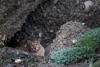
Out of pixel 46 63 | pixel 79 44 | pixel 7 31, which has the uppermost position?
pixel 7 31

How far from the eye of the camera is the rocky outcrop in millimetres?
6621

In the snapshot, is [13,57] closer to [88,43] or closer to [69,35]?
[69,35]

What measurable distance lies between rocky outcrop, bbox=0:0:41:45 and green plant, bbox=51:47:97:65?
200 cm

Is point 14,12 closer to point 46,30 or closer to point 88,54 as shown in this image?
point 46,30

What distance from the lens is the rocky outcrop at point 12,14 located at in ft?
21.7

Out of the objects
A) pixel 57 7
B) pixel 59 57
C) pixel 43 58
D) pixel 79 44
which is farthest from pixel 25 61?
pixel 57 7

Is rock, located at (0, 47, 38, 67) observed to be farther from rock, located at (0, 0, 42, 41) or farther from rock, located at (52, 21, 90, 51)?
rock, located at (52, 21, 90, 51)

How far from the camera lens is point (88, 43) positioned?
606 centimetres

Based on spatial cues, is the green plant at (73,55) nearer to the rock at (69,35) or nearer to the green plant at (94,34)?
the green plant at (94,34)

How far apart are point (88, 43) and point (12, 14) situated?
8.49ft

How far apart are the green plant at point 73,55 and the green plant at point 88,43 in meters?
0.41

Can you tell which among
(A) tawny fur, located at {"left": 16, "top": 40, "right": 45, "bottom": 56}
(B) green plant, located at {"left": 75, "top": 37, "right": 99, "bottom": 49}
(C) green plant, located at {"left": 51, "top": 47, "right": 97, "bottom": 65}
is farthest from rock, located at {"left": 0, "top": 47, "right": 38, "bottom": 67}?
(A) tawny fur, located at {"left": 16, "top": 40, "right": 45, "bottom": 56}

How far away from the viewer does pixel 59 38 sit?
6.76 m

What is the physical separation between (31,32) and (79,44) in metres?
2.72
